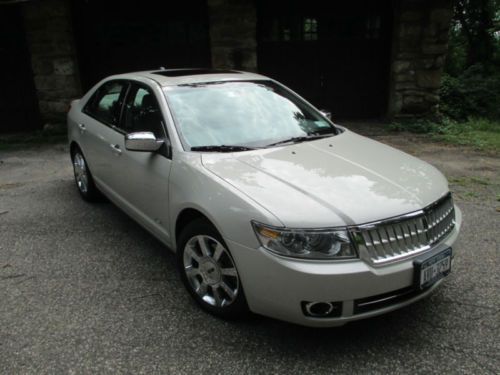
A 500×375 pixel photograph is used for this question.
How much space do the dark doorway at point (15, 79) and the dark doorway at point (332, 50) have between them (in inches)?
194

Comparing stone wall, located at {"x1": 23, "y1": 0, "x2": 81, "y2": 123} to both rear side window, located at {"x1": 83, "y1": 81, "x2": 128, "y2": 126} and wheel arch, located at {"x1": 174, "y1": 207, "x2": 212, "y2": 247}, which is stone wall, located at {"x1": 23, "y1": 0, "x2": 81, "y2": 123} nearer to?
rear side window, located at {"x1": 83, "y1": 81, "x2": 128, "y2": 126}

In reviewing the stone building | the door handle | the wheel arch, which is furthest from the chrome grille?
the stone building

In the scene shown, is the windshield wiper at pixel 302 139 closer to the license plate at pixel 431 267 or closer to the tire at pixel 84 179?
the license plate at pixel 431 267

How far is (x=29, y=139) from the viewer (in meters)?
9.27

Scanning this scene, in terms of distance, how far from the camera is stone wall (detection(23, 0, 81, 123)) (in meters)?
8.99

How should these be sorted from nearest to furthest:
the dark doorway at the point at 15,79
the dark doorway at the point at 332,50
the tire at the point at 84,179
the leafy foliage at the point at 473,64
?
the tire at the point at 84,179 < the dark doorway at the point at 15,79 < the dark doorway at the point at 332,50 < the leafy foliage at the point at 473,64

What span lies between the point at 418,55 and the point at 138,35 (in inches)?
226

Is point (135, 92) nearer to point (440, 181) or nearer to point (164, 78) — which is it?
point (164, 78)

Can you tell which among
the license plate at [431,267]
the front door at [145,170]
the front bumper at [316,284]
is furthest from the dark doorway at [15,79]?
the license plate at [431,267]

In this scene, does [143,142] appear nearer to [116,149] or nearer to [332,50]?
[116,149]

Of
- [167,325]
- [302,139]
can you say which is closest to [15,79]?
[302,139]

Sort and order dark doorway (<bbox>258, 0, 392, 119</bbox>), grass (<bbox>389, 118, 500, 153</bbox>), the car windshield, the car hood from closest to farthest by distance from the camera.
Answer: the car hood
the car windshield
grass (<bbox>389, 118, 500, 153</bbox>)
dark doorway (<bbox>258, 0, 392, 119</bbox>)

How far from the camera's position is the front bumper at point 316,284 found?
96.9 inches

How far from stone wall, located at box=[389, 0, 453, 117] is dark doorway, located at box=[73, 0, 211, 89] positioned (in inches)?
152
